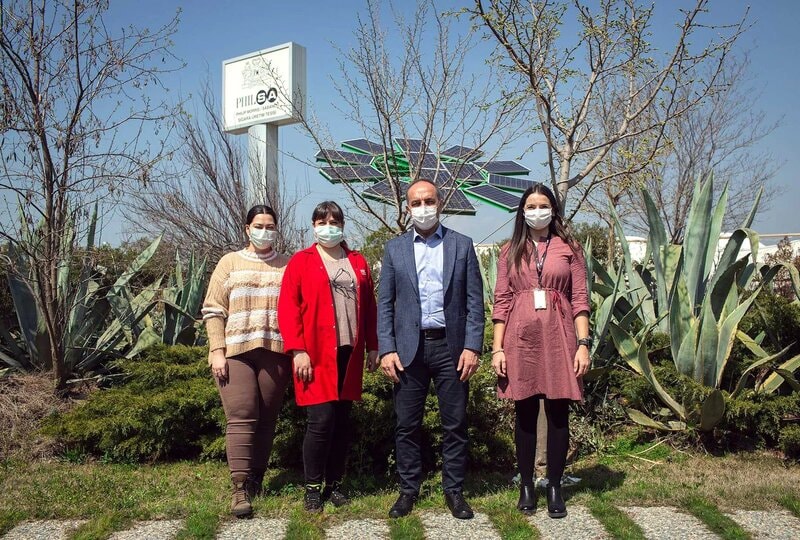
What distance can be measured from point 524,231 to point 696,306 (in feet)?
7.15

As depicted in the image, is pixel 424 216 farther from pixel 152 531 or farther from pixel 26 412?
pixel 26 412

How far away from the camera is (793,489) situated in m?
4.05

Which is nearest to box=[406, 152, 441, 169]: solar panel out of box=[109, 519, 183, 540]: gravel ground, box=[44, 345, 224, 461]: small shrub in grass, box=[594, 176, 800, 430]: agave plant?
box=[594, 176, 800, 430]: agave plant

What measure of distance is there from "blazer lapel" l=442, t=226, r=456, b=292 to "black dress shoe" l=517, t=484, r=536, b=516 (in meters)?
1.12

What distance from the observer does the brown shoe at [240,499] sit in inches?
150

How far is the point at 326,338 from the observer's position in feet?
12.8

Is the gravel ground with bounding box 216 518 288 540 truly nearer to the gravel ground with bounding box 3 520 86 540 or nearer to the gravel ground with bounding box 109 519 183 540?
the gravel ground with bounding box 109 519 183 540

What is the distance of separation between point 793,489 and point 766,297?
1839mm

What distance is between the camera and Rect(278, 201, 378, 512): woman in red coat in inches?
153

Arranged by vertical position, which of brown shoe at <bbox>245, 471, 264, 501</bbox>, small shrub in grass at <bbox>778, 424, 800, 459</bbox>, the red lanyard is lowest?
brown shoe at <bbox>245, 471, 264, 501</bbox>

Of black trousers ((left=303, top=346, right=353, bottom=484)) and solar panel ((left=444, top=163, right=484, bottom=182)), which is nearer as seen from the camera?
black trousers ((left=303, top=346, right=353, bottom=484))

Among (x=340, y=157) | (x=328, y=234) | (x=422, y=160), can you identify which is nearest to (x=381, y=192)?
(x=340, y=157)

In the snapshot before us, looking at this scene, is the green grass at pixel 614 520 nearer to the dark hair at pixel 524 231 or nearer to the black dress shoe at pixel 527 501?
the black dress shoe at pixel 527 501

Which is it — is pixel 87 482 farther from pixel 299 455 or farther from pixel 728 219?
pixel 728 219
